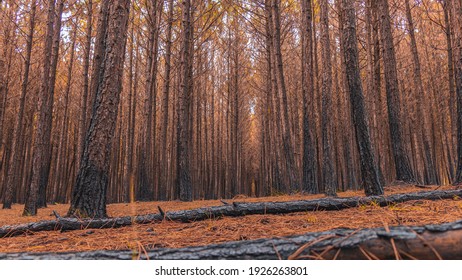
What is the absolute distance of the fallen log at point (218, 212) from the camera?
279 cm

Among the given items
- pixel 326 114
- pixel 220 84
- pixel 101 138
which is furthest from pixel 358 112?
pixel 220 84

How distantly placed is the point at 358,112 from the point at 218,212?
240cm

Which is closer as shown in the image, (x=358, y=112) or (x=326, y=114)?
(x=358, y=112)

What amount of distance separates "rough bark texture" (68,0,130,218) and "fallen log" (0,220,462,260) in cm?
212

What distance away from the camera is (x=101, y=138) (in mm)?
3602

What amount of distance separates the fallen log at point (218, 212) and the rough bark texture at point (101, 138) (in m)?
0.53

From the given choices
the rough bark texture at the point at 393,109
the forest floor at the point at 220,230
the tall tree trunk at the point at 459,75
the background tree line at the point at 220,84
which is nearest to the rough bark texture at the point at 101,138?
the background tree line at the point at 220,84

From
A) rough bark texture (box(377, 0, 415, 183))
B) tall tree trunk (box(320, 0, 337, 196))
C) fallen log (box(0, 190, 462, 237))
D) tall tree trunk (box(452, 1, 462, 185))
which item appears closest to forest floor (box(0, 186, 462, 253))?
fallen log (box(0, 190, 462, 237))

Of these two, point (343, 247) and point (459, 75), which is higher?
point (459, 75)

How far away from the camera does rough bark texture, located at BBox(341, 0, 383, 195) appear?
12.7 feet

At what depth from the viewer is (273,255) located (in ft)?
4.53

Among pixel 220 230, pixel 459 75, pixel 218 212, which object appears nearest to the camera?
pixel 220 230

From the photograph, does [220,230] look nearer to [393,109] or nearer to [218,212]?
[218,212]

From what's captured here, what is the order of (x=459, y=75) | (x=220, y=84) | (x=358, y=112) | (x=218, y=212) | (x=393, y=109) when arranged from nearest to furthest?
(x=218, y=212) < (x=358, y=112) < (x=459, y=75) < (x=393, y=109) < (x=220, y=84)
